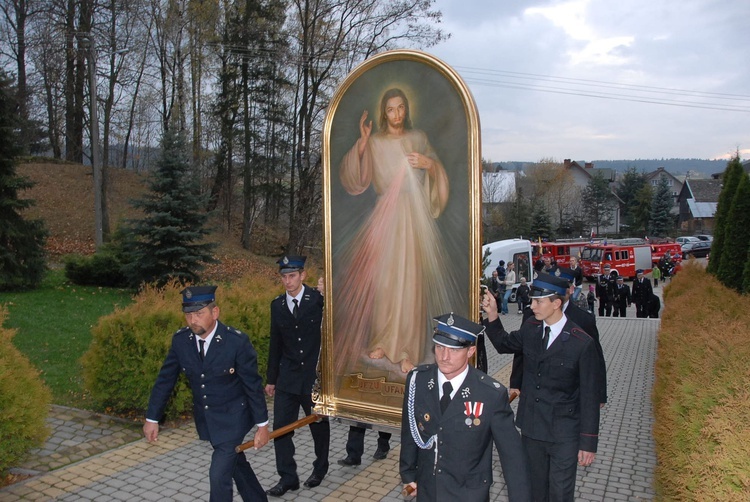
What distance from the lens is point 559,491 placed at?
430 cm

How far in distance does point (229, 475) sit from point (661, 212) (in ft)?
226

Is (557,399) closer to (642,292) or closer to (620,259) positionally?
(642,292)

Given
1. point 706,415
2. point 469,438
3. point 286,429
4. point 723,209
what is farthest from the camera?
point 723,209

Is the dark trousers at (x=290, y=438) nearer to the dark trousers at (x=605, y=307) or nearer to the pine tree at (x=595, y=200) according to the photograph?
the dark trousers at (x=605, y=307)

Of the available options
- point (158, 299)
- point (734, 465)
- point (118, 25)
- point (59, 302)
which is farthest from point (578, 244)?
point (734, 465)

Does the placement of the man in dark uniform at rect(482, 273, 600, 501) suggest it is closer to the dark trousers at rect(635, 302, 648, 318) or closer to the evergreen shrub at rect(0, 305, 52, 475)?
the evergreen shrub at rect(0, 305, 52, 475)

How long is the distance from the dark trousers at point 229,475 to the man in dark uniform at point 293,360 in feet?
Answer: 3.05

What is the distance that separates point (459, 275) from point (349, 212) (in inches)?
53.9

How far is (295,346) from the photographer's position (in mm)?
6023

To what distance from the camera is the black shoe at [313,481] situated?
6.06 meters

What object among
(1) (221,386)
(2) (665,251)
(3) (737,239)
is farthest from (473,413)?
(2) (665,251)

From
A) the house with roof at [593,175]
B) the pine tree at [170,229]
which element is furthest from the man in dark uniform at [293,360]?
the house with roof at [593,175]

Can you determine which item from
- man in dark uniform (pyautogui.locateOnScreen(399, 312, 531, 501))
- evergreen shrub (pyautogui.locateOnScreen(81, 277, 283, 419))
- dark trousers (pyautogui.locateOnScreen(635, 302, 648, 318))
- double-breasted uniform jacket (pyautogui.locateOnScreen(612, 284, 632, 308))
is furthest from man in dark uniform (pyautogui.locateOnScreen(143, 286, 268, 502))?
double-breasted uniform jacket (pyautogui.locateOnScreen(612, 284, 632, 308))

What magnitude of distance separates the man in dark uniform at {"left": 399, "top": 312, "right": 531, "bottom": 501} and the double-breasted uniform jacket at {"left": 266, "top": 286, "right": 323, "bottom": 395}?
2.67 meters
